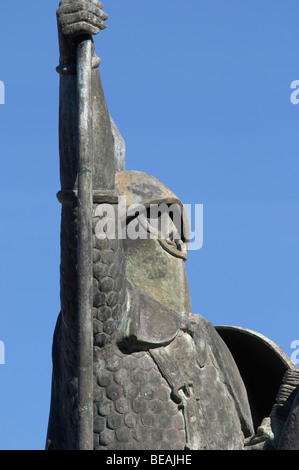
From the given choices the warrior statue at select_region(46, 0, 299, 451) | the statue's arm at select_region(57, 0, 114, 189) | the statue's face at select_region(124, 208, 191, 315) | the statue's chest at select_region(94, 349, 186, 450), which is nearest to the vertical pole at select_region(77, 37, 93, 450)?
the warrior statue at select_region(46, 0, 299, 451)

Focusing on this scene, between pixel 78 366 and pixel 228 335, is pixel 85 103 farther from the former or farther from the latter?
pixel 228 335

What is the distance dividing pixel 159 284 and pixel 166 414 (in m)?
Result: 1.19

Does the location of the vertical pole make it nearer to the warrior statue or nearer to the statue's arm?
the warrior statue

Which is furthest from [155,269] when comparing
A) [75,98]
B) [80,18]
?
[80,18]

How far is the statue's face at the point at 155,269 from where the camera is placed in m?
12.2

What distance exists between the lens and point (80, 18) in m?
11.2

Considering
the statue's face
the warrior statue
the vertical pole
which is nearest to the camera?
the vertical pole

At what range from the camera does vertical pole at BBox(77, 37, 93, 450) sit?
10852mm

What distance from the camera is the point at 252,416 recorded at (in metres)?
13.3

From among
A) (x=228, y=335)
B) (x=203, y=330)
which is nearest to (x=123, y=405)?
(x=203, y=330)

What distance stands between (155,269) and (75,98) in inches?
65.6

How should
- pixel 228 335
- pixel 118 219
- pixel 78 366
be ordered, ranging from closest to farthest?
1. pixel 78 366
2. pixel 118 219
3. pixel 228 335

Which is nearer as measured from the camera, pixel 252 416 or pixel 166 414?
pixel 166 414

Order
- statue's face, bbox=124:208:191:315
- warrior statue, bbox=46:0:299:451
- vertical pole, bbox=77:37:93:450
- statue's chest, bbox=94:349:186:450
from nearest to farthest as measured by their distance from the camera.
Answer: vertical pole, bbox=77:37:93:450
warrior statue, bbox=46:0:299:451
statue's chest, bbox=94:349:186:450
statue's face, bbox=124:208:191:315
